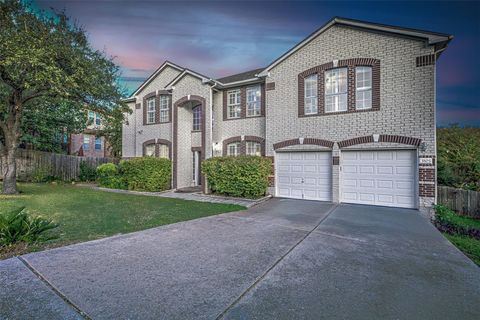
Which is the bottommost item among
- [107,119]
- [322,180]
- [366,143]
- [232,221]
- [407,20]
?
[232,221]

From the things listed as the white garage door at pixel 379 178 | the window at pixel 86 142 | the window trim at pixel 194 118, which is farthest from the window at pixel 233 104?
the window at pixel 86 142

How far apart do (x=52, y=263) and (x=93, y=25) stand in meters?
11.4

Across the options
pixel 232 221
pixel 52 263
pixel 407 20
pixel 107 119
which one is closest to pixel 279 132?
pixel 232 221

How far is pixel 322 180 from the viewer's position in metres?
10.6

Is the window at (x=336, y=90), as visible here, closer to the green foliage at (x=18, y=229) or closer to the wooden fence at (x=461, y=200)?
the wooden fence at (x=461, y=200)

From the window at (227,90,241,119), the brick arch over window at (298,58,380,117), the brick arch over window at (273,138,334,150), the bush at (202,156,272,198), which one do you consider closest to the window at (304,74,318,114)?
the brick arch over window at (298,58,380,117)

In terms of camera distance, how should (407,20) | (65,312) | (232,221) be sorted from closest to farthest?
(65,312)
(232,221)
(407,20)

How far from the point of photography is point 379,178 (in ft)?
30.9

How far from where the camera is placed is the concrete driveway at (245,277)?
2627mm

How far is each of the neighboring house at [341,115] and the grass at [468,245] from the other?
2.66 m

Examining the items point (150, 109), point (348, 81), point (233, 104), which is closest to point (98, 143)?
point (150, 109)

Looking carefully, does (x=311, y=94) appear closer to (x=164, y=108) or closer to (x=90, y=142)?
(x=164, y=108)

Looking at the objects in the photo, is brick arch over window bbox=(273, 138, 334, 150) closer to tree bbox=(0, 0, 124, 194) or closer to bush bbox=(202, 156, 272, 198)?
bush bbox=(202, 156, 272, 198)

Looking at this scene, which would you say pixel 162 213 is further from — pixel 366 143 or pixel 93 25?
pixel 93 25
